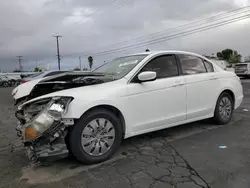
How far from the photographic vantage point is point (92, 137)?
3150 millimetres

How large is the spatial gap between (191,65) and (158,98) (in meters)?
1.25

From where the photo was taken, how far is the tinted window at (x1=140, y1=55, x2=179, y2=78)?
3965 mm

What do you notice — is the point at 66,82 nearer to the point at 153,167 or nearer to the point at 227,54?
the point at 153,167

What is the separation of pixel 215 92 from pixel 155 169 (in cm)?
Result: 247

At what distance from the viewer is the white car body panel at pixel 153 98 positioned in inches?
124

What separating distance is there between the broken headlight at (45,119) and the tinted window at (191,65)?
7.97 ft

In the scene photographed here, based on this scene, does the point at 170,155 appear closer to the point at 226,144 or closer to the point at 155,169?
the point at 155,169

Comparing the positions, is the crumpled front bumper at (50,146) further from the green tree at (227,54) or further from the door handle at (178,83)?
the green tree at (227,54)

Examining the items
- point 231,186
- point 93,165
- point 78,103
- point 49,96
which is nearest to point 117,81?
point 78,103

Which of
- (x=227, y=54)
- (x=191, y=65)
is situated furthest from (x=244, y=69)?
(x=227, y=54)

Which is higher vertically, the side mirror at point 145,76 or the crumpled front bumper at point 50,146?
the side mirror at point 145,76

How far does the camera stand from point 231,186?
2.59 meters

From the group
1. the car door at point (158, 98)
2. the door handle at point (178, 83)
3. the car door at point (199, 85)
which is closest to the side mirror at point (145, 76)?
the car door at point (158, 98)

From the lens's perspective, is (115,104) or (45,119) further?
(115,104)
